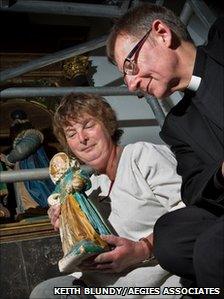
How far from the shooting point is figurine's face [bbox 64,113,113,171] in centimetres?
171

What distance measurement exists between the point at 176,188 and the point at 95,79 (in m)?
2.09

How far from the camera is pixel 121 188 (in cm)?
164

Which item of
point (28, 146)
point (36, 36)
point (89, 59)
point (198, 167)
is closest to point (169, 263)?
point (198, 167)

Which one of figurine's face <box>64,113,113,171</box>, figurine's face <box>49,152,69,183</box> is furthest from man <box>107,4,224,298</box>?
figurine's face <box>49,152,69,183</box>

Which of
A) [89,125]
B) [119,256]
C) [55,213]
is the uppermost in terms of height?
[89,125]

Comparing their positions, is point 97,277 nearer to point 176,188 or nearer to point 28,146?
point 176,188

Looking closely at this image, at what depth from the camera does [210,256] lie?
1.06 m

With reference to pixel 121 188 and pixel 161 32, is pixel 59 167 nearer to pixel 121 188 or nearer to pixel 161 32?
pixel 121 188

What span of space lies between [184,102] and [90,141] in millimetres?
429

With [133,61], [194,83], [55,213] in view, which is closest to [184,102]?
[194,83]

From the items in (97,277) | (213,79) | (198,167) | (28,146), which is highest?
(213,79)

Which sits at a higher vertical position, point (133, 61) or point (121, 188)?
point (133, 61)

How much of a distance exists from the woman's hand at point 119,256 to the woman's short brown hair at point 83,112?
51 cm

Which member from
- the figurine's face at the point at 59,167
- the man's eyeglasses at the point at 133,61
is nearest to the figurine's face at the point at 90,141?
the figurine's face at the point at 59,167
